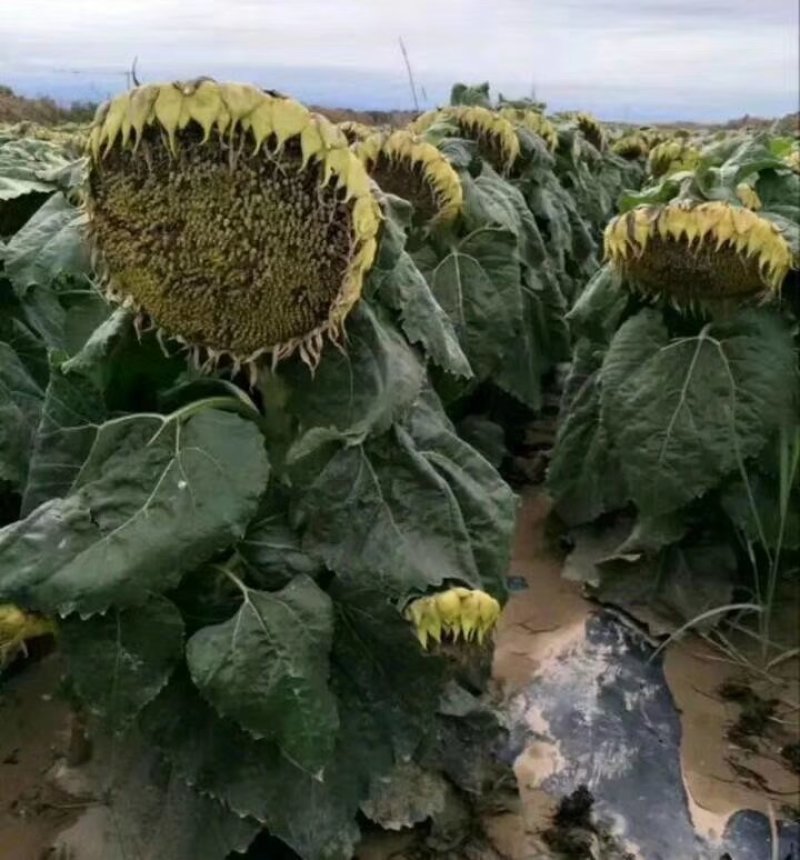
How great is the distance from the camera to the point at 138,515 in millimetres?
1457

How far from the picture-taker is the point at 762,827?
6.90ft

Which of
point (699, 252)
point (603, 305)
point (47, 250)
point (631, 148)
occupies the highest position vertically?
point (47, 250)

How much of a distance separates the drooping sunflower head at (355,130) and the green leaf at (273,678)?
60.0 inches

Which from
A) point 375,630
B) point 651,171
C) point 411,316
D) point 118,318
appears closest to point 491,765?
point 375,630

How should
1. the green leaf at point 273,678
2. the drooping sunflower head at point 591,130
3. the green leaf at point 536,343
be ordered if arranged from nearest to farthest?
1. the green leaf at point 273,678
2. the green leaf at point 536,343
3. the drooping sunflower head at point 591,130

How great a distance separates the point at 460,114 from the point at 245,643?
2456 mm

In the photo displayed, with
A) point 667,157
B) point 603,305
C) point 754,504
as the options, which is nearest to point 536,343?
point 603,305

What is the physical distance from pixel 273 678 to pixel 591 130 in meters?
4.70

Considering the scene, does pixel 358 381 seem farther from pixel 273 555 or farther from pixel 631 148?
pixel 631 148

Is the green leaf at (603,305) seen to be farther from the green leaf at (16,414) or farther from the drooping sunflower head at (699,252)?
the green leaf at (16,414)

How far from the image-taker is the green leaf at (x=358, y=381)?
1475 millimetres

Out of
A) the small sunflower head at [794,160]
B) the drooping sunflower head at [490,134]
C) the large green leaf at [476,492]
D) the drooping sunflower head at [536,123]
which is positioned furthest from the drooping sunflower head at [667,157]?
the large green leaf at [476,492]

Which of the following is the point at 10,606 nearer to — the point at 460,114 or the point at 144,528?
the point at 144,528

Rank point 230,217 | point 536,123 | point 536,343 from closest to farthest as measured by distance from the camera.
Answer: point 230,217
point 536,343
point 536,123
